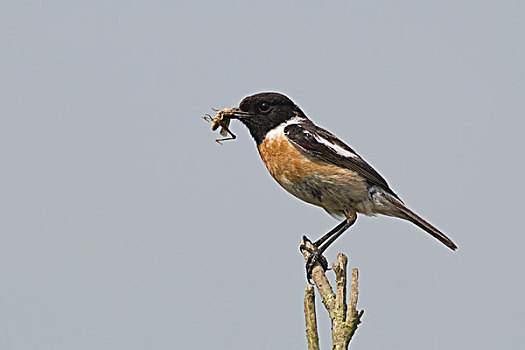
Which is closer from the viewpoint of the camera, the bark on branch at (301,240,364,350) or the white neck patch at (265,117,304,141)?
the bark on branch at (301,240,364,350)

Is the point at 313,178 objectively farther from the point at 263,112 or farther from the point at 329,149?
the point at 263,112

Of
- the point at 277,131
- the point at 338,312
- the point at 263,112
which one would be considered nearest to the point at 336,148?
the point at 277,131

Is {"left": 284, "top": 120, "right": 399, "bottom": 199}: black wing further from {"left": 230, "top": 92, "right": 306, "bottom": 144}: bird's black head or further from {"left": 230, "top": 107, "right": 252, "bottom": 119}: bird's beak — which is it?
{"left": 230, "top": 107, "right": 252, "bottom": 119}: bird's beak

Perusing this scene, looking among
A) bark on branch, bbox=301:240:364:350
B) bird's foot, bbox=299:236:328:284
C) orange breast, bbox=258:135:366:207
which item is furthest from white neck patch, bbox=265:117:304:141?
bark on branch, bbox=301:240:364:350

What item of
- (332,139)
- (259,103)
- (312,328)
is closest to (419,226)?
(332,139)

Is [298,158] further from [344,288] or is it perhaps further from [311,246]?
[344,288]

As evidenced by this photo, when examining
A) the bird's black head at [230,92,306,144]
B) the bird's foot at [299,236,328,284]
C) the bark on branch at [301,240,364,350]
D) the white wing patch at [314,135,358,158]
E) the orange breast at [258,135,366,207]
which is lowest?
the bark on branch at [301,240,364,350]
